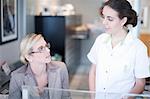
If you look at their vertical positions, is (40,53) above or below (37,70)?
above

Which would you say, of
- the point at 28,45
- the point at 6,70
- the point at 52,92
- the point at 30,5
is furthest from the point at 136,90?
the point at 30,5

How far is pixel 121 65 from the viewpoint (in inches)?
66.1

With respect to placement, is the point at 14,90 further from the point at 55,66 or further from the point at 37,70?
the point at 55,66

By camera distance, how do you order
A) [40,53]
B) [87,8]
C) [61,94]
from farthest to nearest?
1. [87,8]
2. [40,53]
3. [61,94]

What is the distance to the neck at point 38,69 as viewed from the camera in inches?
71.6

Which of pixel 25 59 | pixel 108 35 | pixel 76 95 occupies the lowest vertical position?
pixel 76 95

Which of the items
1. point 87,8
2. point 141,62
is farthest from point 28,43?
point 87,8

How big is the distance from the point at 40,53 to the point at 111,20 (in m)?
0.49

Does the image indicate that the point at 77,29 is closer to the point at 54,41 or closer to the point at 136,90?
the point at 54,41

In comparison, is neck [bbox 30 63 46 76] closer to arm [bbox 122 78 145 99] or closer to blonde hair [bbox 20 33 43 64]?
blonde hair [bbox 20 33 43 64]

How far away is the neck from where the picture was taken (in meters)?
1.82

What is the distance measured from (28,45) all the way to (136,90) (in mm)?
713

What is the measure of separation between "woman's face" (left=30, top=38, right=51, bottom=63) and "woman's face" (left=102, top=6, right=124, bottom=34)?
0.42 m

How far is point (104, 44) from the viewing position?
1771 mm
